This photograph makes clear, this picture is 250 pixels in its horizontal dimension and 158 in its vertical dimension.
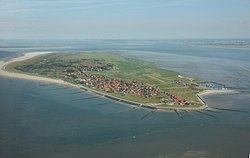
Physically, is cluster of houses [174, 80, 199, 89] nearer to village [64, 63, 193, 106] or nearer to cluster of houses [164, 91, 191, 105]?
village [64, 63, 193, 106]

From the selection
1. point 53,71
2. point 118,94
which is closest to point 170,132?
point 118,94

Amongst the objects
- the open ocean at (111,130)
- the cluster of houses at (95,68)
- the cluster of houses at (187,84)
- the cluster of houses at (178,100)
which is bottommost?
the open ocean at (111,130)

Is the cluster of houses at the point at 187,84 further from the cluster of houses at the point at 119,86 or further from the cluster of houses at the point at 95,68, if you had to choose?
the cluster of houses at the point at 95,68

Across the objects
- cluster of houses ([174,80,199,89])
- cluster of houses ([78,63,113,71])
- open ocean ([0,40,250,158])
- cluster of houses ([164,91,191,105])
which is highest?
cluster of houses ([78,63,113,71])

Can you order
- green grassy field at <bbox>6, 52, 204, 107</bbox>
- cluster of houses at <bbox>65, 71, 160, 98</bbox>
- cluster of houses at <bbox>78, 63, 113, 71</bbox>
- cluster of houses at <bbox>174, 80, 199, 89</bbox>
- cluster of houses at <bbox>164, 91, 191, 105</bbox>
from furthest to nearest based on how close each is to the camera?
cluster of houses at <bbox>78, 63, 113, 71</bbox>, cluster of houses at <bbox>174, 80, 199, 89</bbox>, cluster of houses at <bbox>65, 71, 160, 98</bbox>, green grassy field at <bbox>6, 52, 204, 107</bbox>, cluster of houses at <bbox>164, 91, 191, 105</bbox>

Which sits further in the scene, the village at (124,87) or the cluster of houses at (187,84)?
the cluster of houses at (187,84)

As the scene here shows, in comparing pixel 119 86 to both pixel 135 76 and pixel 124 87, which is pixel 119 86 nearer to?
pixel 124 87

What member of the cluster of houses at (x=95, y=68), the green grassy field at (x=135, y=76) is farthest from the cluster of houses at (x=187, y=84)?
the cluster of houses at (x=95, y=68)

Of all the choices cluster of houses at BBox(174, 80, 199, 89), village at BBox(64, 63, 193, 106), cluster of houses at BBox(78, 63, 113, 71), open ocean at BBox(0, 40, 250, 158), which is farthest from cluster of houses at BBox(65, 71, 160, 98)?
cluster of houses at BBox(78, 63, 113, 71)

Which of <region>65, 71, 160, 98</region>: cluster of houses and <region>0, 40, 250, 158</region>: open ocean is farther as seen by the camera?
<region>65, 71, 160, 98</region>: cluster of houses

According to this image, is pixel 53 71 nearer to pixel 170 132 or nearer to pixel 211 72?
pixel 211 72

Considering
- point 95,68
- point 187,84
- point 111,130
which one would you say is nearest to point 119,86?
point 187,84
